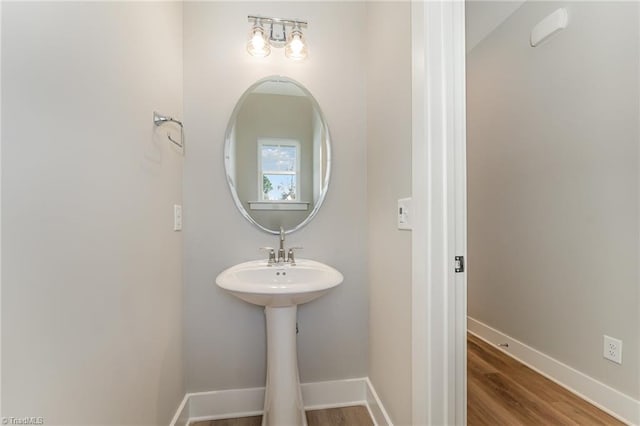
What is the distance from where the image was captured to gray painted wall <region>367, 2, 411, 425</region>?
1171mm

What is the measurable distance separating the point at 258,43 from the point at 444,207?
4.20 ft

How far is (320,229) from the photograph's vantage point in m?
1.68

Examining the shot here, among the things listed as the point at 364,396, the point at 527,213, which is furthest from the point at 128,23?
the point at 527,213

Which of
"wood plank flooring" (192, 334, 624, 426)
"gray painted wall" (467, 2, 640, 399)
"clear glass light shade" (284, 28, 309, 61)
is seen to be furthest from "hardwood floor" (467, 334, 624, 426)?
"clear glass light shade" (284, 28, 309, 61)

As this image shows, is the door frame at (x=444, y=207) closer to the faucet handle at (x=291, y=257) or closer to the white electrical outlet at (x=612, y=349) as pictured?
the faucet handle at (x=291, y=257)

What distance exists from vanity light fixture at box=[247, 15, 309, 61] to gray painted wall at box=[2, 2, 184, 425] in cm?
45

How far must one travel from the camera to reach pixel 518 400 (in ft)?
5.54

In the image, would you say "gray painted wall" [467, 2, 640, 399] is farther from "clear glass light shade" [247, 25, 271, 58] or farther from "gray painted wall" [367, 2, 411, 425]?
"clear glass light shade" [247, 25, 271, 58]

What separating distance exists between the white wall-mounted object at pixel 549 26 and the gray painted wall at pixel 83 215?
2.24 metres

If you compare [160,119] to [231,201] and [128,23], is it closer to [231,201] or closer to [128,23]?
[128,23]

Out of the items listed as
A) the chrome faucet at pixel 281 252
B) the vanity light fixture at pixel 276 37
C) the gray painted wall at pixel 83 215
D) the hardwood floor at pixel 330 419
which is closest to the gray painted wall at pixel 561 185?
the hardwood floor at pixel 330 419

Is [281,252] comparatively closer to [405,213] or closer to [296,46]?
[405,213]

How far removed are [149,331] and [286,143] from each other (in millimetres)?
1110

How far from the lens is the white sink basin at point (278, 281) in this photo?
116cm
